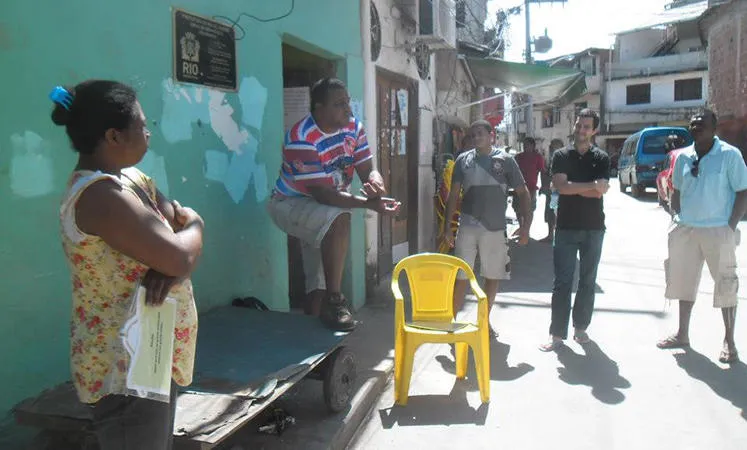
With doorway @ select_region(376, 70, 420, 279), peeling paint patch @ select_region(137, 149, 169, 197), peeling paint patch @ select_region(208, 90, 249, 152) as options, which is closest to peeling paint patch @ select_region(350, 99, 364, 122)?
doorway @ select_region(376, 70, 420, 279)

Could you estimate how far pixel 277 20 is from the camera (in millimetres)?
4539

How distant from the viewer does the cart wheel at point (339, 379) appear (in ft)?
11.6

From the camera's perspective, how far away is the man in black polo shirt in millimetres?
4887

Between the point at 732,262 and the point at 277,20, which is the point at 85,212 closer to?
the point at 277,20

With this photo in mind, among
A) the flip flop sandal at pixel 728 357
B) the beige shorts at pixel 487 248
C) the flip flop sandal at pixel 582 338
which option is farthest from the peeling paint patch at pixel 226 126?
the flip flop sandal at pixel 728 357

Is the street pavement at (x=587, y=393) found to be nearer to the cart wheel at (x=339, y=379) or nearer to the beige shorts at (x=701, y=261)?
the cart wheel at (x=339, y=379)

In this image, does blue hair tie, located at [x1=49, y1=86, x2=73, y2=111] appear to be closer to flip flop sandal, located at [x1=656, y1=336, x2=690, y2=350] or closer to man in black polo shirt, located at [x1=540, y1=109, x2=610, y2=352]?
man in black polo shirt, located at [x1=540, y1=109, x2=610, y2=352]

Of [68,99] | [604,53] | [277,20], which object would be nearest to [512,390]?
[277,20]

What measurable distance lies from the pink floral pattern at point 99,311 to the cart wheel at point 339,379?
1813mm

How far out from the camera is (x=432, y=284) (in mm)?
4406

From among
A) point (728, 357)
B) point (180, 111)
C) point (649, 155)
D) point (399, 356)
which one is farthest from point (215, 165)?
point (649, 155)

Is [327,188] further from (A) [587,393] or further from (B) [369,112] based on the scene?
(B) [369,112]

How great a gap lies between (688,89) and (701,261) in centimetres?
3968

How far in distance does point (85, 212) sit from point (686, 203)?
438 centimetres
